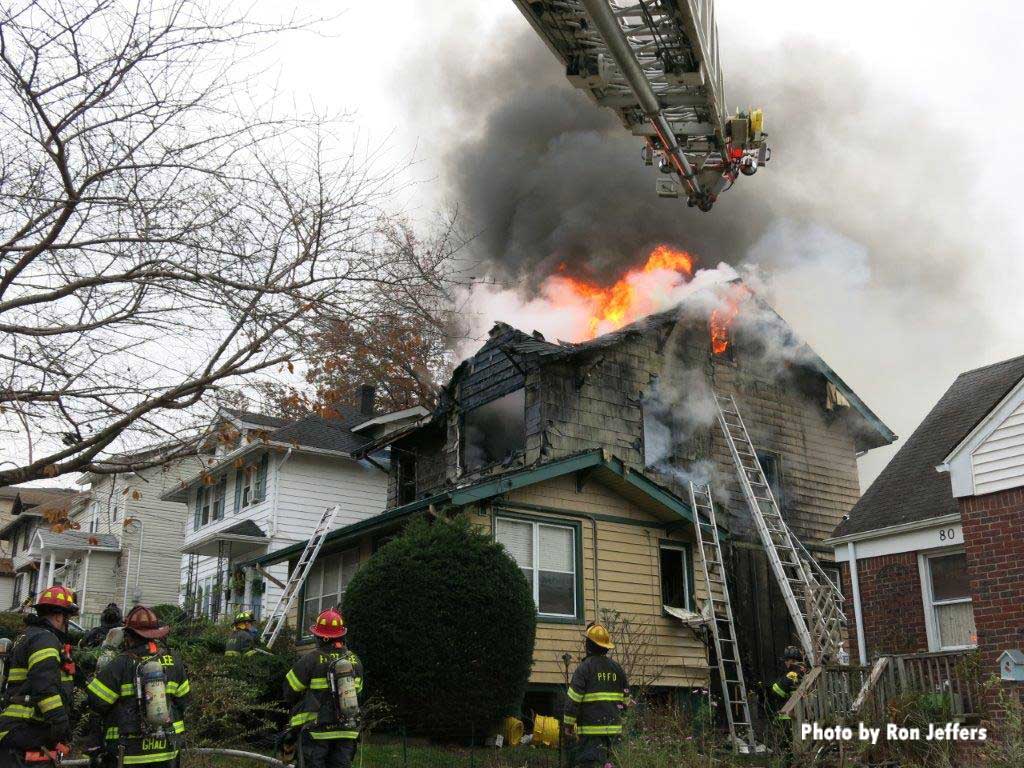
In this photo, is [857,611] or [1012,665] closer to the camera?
[1012,665]

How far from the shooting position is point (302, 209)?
9.20 metres

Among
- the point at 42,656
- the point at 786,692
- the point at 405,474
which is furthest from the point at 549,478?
the point at 42,656

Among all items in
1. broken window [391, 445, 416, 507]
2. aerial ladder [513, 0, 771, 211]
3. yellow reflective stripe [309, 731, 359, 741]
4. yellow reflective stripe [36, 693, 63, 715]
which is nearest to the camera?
yellow reflective stripe [36, 693, 63, 715]

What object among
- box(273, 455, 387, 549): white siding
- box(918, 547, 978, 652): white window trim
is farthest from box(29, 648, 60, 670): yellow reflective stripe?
box(273, 455, 387, 549): white siding

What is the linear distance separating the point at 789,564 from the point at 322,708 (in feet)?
34.7

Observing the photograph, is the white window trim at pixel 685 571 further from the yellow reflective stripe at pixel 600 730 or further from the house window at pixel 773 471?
the yellow reflective stripe at pixel 600 730

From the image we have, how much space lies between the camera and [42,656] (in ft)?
21.1

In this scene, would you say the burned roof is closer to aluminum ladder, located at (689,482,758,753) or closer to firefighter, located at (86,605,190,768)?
aluminum ladder, located at (689,482,758,753)

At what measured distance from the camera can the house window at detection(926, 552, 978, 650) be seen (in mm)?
13234

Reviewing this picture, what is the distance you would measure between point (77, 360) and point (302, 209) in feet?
7.82

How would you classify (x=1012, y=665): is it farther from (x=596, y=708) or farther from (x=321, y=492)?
(x=321, y=492)

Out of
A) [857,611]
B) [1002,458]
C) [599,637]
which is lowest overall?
[599,637]

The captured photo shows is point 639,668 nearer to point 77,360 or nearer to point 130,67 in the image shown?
point 77,360

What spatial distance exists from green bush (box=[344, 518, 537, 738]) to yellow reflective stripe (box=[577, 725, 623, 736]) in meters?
3.88
